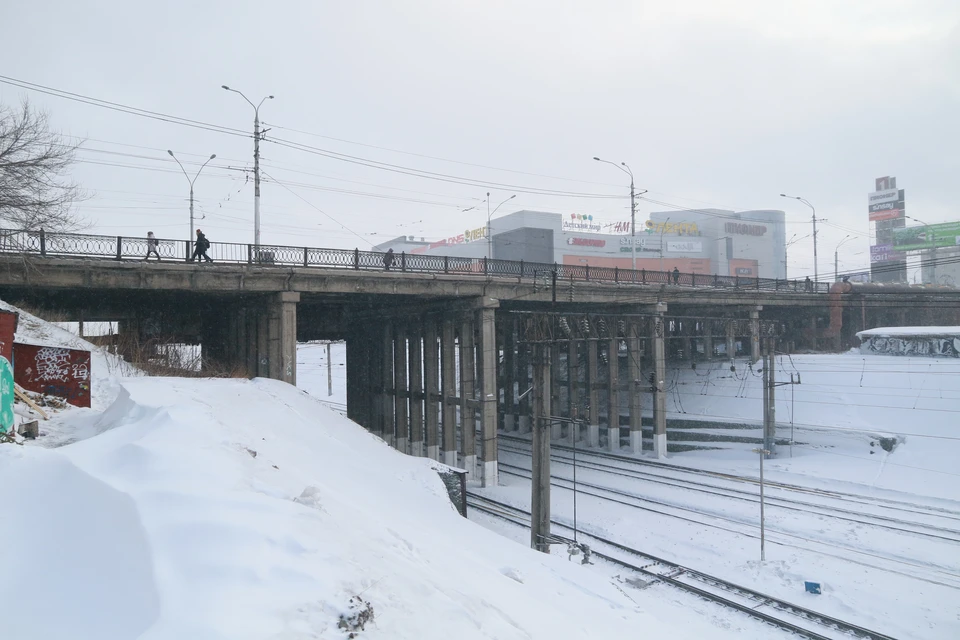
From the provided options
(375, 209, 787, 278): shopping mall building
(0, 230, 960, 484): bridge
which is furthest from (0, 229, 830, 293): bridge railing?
(375, 209, 787, 278): shopping mall building

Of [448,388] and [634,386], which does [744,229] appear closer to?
[634,386]

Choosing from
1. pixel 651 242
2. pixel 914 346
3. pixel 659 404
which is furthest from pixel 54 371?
pixel 651 242

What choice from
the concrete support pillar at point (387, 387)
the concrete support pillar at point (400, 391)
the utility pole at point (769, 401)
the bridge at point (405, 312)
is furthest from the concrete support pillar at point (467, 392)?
the utility pole at point (769, 401)

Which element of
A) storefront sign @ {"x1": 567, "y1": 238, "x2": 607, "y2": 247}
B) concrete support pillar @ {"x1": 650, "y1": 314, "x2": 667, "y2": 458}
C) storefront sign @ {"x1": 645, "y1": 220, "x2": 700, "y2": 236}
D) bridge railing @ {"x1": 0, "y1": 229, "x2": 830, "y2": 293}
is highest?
storefront sign @ {"x1": 645, "y1": 220, "x2": 700, "y2": 236}

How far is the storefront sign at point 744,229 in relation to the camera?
84.1 metres

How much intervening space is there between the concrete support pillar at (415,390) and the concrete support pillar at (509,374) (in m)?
7.96

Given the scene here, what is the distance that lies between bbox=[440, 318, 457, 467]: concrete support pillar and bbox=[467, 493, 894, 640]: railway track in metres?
10.4

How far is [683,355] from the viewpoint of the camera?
4669 cm

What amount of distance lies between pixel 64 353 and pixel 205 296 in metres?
9.28

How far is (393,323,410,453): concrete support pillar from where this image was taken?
3294 cm

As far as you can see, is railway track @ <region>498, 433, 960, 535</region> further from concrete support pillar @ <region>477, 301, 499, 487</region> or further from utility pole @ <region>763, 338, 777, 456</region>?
concrete support pillar @ <region>477, 301, 499, 487</region>

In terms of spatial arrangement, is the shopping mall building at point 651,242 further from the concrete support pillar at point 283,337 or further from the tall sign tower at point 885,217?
the concrete support pillar at point 283,337

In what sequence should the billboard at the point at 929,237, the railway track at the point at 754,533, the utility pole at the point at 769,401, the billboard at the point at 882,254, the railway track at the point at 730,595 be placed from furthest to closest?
1. the billboard at the point at 882,254
2. the billboard at the point at 929,237
3. the utility pole at the point at 769,401
4. the railway track at the point at 754,533
5. the railway track at the point at 730,595

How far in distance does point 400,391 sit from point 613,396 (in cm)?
1204
